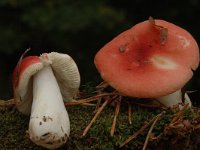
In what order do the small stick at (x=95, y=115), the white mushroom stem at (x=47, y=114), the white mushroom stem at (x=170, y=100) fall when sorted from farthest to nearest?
the white mushroom stem at (x=170, y=100)
the small stick at (x=95, y=115)
the white mushroom stem at (x=47, y=114)

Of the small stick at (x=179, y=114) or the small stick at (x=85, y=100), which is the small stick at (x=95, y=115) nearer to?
the small stick at (x=85, y=100)

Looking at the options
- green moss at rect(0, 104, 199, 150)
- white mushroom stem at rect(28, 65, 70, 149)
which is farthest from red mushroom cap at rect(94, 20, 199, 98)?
white mushroom stem at rect(28, 65, 70, 149)

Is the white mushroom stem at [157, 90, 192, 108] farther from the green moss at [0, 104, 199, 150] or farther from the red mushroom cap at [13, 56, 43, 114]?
the red mushroom cap at [13, 56, 43, 114]

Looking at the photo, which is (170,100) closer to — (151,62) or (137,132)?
(151,62)

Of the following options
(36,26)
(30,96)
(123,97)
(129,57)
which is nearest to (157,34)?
(129,57)

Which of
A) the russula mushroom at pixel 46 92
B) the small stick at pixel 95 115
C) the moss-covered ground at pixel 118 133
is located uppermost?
the russula mushroom at pixel 46 92

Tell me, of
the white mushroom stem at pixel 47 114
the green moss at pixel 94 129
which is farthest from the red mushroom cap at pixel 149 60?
Answer: the white mushroom stem at pixel 47 114

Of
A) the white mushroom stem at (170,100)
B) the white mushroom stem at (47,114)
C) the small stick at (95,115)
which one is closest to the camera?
the white mushroom stem at (47,114)

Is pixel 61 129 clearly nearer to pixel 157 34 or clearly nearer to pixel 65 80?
pixel 65 80
